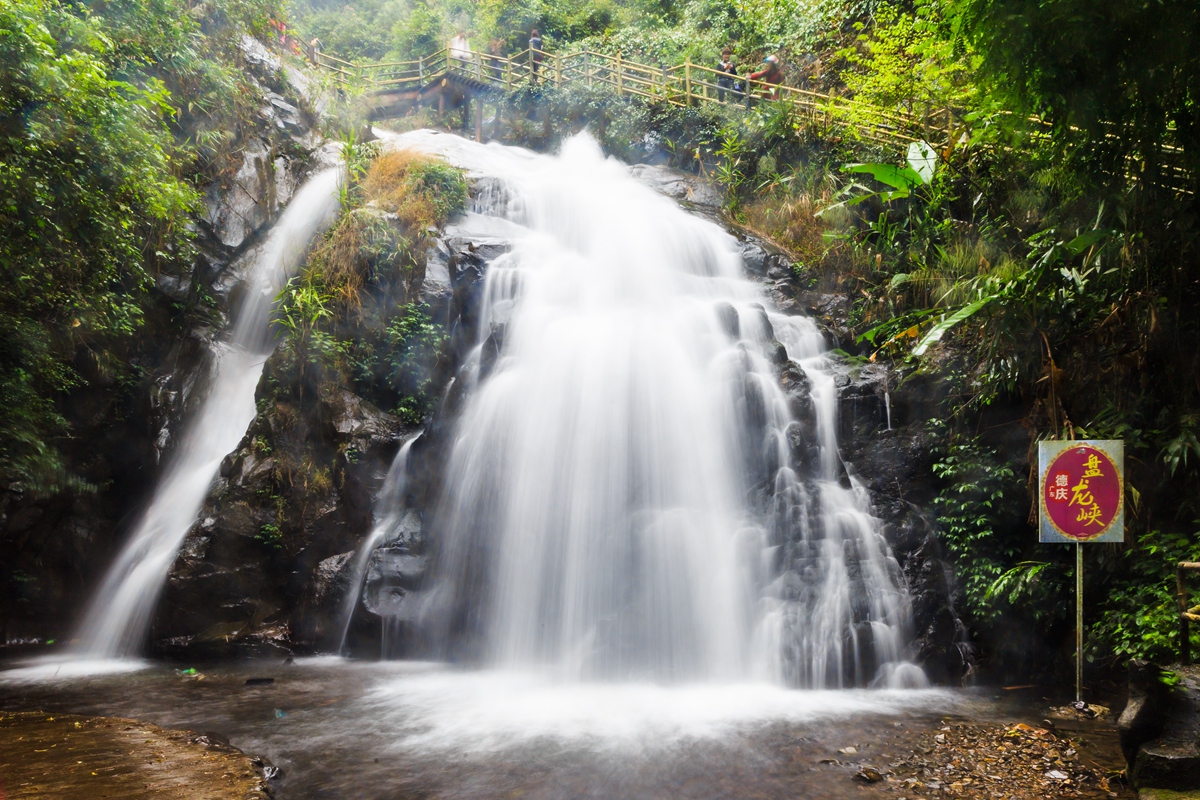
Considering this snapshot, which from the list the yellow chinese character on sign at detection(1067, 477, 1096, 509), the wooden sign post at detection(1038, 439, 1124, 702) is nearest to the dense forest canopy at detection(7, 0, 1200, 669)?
the wooden sign post at detection(1038, 439, 1124, 702)

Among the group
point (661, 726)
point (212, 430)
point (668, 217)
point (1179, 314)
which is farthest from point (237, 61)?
point (1179, 314)

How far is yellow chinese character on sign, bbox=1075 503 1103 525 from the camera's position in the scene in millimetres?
5711

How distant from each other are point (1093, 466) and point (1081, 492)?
0.76 feet

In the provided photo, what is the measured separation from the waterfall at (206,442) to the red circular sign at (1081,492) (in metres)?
9.49

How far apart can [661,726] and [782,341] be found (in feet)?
20.2

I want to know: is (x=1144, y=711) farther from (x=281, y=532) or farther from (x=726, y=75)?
(x=726, y=75)

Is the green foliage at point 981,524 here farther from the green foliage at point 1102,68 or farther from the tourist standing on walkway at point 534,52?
the tourist standing on walkway at point 534,52

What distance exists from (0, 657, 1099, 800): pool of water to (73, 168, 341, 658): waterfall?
32.5 inches

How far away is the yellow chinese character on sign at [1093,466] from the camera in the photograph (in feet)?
18.9

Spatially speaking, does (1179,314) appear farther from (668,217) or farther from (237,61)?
(237,61)

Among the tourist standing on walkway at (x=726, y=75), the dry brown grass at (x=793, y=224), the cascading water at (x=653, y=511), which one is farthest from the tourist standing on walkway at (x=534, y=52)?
the cascading water at (x=653, y=511)

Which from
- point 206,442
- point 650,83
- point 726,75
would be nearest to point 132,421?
point 206,442

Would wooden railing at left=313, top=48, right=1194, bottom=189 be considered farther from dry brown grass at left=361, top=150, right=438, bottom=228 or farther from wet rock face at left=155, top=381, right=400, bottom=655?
wet rock face at left=155, top=381, right=400, bottom=655

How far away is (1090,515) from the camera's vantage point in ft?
18.8
